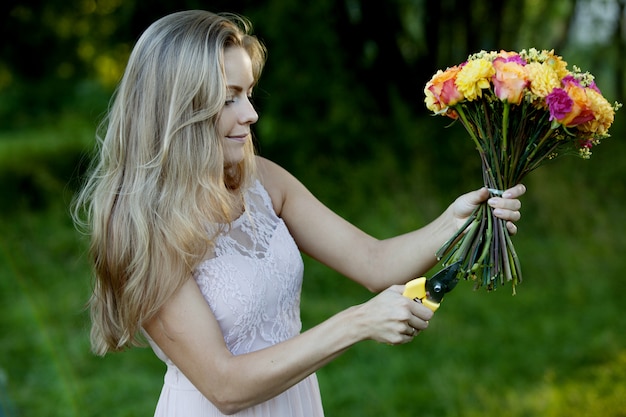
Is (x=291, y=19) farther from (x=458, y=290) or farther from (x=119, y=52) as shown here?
(x=458, y=290)

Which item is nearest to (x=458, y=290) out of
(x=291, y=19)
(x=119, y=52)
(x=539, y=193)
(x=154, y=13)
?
(x=539, y=193)

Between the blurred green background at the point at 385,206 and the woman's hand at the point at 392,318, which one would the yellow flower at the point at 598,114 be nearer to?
the woman's hand at the point at 392,318

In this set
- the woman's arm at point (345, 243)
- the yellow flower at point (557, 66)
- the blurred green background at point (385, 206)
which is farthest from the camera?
the blurred green background at point (385, 206)

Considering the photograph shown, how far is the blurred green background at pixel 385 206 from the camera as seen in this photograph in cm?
496

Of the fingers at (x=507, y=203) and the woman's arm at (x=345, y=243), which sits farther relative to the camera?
the woman's arm at (x=345, y=243)

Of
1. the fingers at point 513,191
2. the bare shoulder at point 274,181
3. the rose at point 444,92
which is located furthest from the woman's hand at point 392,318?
the bare shoulder at point 274,181

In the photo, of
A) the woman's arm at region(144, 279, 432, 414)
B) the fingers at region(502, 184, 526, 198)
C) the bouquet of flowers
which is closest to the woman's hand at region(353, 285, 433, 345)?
the woman's arm at region(144, 279, 432, 414)

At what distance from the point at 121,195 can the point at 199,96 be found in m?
0.32

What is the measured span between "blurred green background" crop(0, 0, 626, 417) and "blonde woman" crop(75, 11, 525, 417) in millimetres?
2319

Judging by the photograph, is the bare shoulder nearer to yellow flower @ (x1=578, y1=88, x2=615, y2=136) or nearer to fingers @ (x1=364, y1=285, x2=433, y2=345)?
fingers @ (x1=364, y1=285, x2=433, y2=345)

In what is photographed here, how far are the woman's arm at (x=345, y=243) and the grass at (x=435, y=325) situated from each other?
2.12m

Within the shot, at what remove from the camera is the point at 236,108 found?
215cm

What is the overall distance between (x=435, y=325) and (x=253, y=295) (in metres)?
3.51

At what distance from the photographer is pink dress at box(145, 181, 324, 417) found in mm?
2160
